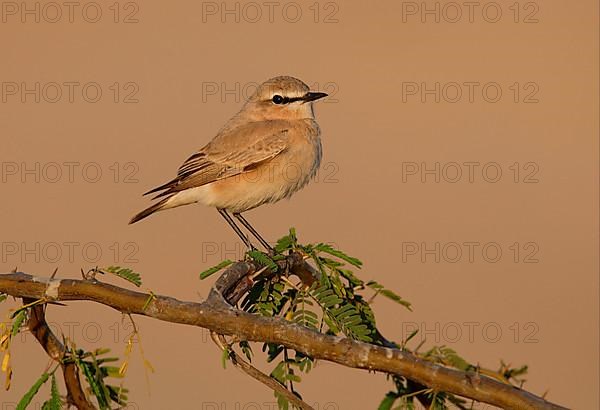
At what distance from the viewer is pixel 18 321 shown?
2.30 meters

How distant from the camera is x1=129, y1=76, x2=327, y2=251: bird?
7062 mm

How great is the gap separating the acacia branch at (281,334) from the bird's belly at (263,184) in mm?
4749

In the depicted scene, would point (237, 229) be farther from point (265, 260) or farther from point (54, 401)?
point (54, 401)

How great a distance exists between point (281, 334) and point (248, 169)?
5267 mm

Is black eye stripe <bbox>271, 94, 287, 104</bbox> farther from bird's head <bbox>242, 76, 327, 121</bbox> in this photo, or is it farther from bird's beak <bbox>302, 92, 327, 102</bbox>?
bird's beak <bbox>302, 92, 327, 102</bbox>

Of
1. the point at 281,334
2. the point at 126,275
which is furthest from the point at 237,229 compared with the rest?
the point at 281,334

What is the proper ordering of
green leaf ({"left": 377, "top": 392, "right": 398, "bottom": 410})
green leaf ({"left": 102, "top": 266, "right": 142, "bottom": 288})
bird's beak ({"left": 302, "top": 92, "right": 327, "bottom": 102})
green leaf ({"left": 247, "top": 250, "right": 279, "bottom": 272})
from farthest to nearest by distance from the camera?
bird's beak ({"left": 302, "top": 92, "right": 327, "bottom": 102}) → green leaf ({"left": 247, "top": 250, "right": 279, "bottom": 272}) → green leaf ({"left": 102, "top": 266, "right": 142, "bottom": 288}) → green leaf ({"left": 377, "top": 392, "right": 398, "bottom": 410})

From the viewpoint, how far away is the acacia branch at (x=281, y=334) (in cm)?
180

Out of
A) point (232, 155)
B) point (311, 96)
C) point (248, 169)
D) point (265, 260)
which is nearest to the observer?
point (265, 260)

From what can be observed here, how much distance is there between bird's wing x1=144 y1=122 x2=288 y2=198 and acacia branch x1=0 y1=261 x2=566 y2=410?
15.7ft

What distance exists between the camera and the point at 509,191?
14.3 meters

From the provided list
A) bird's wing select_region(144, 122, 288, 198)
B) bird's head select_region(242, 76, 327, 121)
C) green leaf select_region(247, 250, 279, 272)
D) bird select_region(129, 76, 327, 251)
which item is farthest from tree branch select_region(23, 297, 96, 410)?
bird's head select_region(242, 76, 327, 121)

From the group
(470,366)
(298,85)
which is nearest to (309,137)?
(298,85)

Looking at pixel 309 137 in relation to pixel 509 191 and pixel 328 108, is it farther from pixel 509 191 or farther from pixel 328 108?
pixel 328 108
